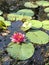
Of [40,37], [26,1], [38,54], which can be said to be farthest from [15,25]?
[26,1]

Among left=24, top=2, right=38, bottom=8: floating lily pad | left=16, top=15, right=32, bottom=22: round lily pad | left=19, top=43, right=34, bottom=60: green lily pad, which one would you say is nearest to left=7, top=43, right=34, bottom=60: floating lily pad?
left=19, top=43, right=34, bottom=60: green lily pad

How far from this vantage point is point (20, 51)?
162 centimetres

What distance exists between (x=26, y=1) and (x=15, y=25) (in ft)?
2.69

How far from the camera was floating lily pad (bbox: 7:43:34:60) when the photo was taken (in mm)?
1580

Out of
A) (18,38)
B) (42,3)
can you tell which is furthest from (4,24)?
(42,3)

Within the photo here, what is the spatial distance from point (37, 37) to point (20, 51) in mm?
295

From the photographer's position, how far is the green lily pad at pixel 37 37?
1796mm

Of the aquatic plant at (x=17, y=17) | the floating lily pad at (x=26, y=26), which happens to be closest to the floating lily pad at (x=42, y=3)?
the aquatic plant at (x=17, y=17)

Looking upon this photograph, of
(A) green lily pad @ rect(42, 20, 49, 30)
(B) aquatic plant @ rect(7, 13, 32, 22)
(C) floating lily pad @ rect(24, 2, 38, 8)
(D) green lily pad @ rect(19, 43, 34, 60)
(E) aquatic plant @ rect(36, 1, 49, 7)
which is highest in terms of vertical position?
(B) aquatic plant @ rect(7, 13, 32, 22)

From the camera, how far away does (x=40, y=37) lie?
1.85 meters

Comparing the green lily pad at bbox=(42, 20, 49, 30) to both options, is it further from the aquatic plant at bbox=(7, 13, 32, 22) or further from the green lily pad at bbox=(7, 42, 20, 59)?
the green lily pad at bbox=(7, 42, 20, 59)

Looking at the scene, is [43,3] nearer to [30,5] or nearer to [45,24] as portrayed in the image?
[30,5]

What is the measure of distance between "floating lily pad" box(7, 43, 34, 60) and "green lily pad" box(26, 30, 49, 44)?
0.28 ft

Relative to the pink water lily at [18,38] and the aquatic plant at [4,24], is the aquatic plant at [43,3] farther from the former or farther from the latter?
the pink water lily at [18,38]
